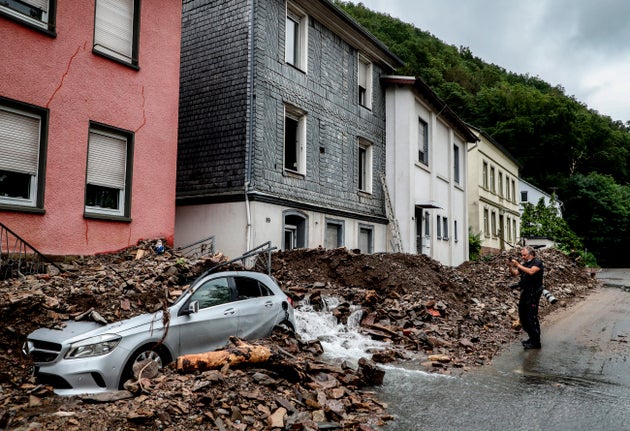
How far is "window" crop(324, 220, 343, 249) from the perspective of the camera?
62.6 ft

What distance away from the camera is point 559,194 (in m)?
64.3

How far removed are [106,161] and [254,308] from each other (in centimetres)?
541

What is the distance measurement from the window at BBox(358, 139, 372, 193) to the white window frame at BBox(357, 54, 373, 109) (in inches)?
68.1

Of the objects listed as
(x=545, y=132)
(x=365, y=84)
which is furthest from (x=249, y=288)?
(x=545, y=132)

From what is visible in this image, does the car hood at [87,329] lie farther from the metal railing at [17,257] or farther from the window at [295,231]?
the window at [295,231]

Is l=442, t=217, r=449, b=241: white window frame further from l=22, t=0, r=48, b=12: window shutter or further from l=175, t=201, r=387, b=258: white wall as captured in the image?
l=22, t=0, r=48, b=12: window shutter

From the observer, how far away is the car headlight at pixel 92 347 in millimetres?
6312

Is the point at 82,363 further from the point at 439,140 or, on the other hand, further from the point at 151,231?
the point at 439,140

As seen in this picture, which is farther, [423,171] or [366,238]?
[423,171]

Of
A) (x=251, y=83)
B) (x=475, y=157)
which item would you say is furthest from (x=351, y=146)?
(x=475, y=157)

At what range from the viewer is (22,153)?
1002 cm

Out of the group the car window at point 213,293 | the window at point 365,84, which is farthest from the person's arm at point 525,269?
the window at point 365,84

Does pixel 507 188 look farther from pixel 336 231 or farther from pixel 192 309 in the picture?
pixel 192 309

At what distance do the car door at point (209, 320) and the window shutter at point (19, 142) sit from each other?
4765 mm
